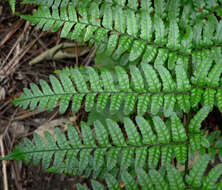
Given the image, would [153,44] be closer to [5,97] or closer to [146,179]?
[146,179]

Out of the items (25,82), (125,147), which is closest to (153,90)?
(125,147)

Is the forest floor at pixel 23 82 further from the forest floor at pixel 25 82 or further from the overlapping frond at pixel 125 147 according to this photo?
the overlapping frond at pixel 125 147

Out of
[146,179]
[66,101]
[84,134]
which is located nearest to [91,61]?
[66,101]

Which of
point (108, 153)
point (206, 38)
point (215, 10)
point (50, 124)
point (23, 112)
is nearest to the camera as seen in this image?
point (108, 153)

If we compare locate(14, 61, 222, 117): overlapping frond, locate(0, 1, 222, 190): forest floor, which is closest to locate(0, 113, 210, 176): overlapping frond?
locate(14, 61, 222, 117): overlapping frond

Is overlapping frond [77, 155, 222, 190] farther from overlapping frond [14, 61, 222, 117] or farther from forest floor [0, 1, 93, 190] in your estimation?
forest floor [0, 1, 93, 190]

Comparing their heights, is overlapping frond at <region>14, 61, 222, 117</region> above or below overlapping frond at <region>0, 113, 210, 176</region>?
above

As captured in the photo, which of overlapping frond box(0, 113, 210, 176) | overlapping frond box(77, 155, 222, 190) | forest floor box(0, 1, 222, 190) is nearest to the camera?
overlapping frond box(77, 155, 222, 190)
